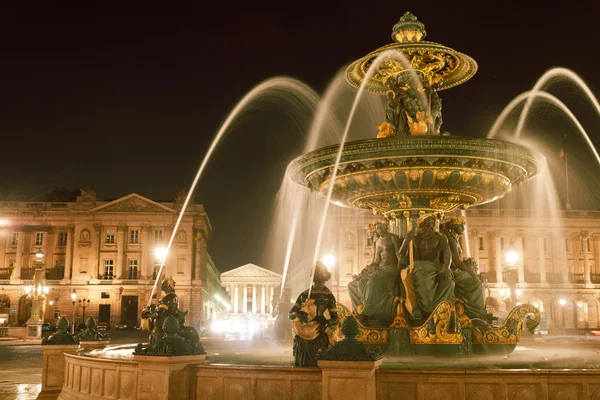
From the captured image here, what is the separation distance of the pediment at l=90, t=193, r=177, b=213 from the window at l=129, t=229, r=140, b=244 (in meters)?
2.24

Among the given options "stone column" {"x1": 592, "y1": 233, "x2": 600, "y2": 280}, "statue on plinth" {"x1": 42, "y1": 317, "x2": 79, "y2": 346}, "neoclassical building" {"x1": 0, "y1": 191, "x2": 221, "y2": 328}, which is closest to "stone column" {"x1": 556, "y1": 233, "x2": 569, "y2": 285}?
"stone column" {"x1": 592, "y1": 233, "x2": 600, "y2": 280}

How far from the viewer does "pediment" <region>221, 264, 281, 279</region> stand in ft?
358

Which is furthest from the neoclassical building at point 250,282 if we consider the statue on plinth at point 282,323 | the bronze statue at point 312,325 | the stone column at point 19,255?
the bronze statue at point 312,325

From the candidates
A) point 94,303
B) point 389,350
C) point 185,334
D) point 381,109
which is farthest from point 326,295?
point 94,303

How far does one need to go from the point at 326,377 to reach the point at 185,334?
6.31 ft

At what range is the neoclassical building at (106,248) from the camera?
73.2 metres

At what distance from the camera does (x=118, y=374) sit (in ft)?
23.5

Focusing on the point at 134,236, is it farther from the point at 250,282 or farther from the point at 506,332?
the point at 506,332

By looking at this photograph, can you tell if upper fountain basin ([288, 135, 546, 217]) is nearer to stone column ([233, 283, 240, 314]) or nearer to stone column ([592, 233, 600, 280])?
stone column ([592, 233, 600, 280])

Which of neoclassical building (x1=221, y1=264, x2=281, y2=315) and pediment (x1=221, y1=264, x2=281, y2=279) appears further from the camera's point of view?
pediment (x1=221, y1=264, x2=281, y2=279)

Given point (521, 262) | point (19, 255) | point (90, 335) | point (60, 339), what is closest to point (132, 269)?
point (19, 255)

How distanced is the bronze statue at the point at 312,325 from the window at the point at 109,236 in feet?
232

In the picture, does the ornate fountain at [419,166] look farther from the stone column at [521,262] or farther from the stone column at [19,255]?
the stone column at [19,255]

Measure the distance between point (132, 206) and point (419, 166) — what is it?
68.6 meters
